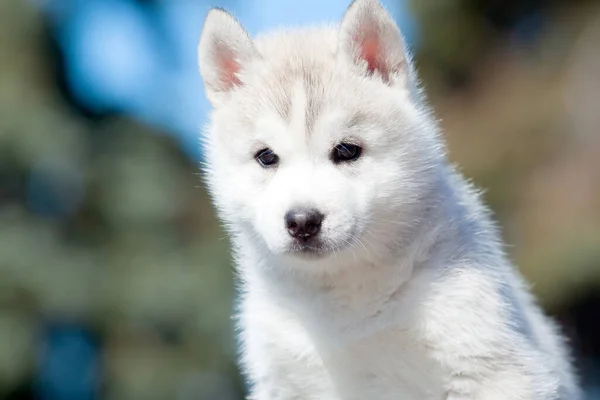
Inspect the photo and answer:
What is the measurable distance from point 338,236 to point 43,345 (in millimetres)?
8760

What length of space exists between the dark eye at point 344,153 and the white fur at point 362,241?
3 centimetres

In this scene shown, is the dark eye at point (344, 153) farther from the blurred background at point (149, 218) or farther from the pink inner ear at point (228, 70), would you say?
the blurred background at point (149, 218)

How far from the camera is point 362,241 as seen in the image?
11.5 ft

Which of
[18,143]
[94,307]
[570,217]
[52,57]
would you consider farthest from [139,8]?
[570,217]

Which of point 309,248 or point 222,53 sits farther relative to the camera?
point 222,53

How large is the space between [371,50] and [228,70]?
2.19ft

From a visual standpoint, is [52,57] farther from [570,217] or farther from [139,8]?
[570,217]

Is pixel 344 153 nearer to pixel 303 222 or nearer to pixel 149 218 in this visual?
pixel 303 222

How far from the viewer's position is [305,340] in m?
3.59

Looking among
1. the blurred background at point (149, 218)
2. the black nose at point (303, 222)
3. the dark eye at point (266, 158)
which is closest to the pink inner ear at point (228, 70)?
the dark eye at point (266, 158)

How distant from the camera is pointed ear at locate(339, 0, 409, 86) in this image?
3.66 metres

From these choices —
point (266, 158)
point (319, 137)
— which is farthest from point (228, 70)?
point (319, 137)

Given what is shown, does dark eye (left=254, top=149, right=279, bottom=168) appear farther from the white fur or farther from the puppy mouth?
the puppy mouth

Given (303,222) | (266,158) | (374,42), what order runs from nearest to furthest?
(303,222) < (266,158) < (374,42)
